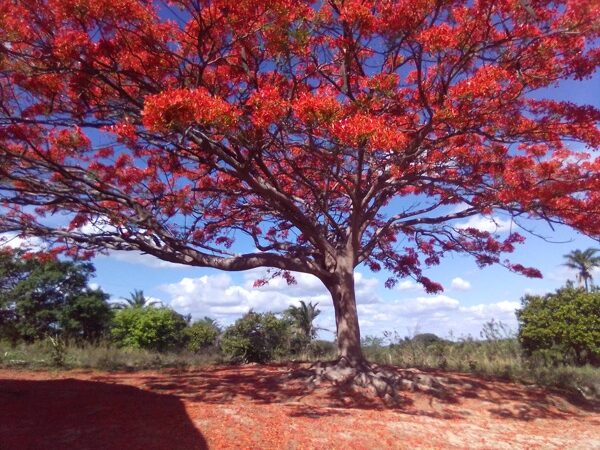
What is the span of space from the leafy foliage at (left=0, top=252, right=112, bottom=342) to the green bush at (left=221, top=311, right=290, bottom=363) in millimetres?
9682

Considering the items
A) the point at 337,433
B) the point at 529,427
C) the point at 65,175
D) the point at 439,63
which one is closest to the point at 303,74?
the point at 439,63

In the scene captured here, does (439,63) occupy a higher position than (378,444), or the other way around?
(439,63)

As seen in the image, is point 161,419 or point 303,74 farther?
point 303,74

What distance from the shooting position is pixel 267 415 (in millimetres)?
6109

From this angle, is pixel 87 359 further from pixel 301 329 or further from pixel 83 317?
pixel 83 317

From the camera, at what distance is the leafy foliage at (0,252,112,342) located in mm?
21391

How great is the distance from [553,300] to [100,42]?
1173cm

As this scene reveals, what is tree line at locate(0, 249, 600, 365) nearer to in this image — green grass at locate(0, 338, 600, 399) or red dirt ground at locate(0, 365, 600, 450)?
green grass at locate(0, 338, 600, 399)

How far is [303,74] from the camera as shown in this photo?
8.16m

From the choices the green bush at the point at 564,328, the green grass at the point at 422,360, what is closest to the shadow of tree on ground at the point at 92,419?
the green grass at the point at 422,360

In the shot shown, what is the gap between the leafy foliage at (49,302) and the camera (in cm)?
2139

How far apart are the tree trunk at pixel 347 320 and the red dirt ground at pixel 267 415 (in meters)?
0.89

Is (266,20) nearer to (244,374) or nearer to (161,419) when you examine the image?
(161,419)

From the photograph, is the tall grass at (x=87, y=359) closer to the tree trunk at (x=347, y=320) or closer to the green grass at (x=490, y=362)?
the tree trunk at (x=347, y=320)
